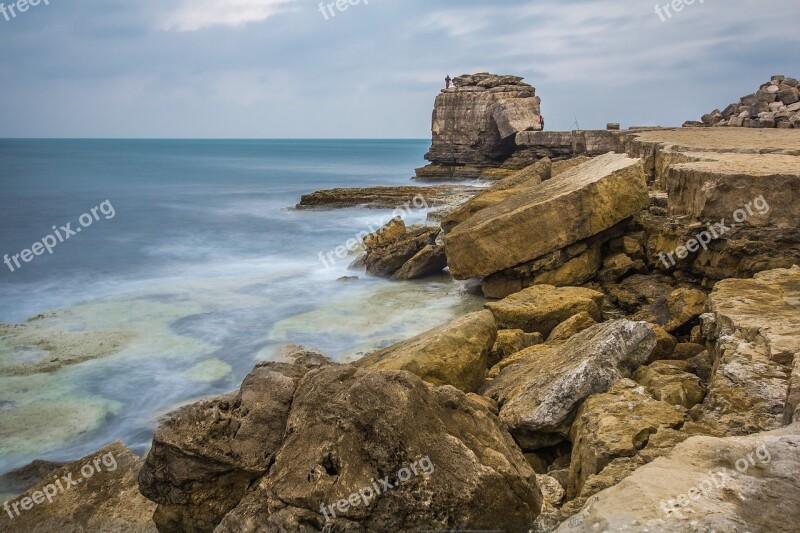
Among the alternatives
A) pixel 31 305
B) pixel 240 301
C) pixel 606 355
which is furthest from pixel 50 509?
pixel 31 305

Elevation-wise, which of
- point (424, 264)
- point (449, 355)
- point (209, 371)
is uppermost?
point (449, 355)

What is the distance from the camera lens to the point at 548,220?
998 centimetres

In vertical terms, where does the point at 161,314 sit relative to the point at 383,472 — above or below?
below

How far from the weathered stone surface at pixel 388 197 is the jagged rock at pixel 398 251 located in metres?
12.5

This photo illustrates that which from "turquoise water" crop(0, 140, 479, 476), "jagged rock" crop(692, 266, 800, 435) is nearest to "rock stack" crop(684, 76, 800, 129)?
"turquoise water" crop(0, 140, 479, 476)

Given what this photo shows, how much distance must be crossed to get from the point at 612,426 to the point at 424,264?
10.0 m

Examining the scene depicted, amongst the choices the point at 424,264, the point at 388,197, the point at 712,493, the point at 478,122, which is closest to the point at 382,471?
the point at 712,493

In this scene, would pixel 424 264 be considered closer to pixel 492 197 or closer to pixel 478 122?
pixel 492 197

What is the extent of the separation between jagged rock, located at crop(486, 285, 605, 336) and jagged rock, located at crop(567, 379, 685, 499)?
3210 mm

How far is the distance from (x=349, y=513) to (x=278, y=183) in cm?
5143

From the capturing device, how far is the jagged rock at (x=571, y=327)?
23.3 feet

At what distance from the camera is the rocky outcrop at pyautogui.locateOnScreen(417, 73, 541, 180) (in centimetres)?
3788

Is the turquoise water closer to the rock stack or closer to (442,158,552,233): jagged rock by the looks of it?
(442,158,552,233): jagged rock

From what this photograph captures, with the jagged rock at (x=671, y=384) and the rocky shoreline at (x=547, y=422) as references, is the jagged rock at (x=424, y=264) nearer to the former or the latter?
the rocky shoreline at (x=547, y=422)
